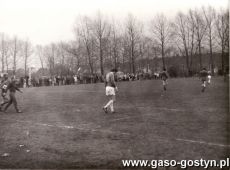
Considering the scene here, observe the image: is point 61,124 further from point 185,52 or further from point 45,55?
point 45,55

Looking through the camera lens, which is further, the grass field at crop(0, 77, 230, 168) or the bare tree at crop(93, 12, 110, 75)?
the bare tree at crop(93, 12, 110, 75)

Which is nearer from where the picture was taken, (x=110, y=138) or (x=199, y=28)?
(x=110, y=138)

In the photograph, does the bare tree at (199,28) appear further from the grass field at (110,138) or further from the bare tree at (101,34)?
the grass field at (110,138)

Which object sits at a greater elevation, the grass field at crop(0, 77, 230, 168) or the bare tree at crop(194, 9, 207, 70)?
the bare tree at crop(194, 9, 207, 70)

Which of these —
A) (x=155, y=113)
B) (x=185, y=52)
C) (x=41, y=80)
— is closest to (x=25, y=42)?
(x=41, y=80)

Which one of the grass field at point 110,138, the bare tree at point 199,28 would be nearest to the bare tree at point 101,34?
the bare tree at point 199,28

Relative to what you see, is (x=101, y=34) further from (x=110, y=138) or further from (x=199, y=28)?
(x=110, y=138)

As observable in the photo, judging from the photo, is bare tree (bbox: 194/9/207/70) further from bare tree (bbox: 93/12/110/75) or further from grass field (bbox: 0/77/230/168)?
grass field (bbox: 0/77/230/168)

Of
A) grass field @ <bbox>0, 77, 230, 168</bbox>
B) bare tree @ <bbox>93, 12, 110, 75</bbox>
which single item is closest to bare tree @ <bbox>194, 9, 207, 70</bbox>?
bare tree @ <bbox>93, 12, 110, 75</bbox>

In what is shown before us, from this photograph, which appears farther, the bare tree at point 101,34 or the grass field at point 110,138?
the bare tree at point 101,34

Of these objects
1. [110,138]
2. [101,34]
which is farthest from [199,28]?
[110,138]

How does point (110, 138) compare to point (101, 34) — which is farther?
point (101, 34)

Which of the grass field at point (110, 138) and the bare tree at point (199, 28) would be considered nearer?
the grass field at point (110, 138)

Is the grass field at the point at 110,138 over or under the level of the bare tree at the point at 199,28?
under
